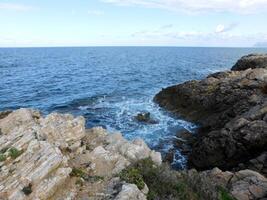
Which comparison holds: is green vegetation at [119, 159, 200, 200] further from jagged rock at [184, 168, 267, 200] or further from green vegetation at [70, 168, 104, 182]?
green vegetation at [70, 168, 104, 182]

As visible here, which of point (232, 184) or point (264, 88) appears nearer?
point (232, 184)

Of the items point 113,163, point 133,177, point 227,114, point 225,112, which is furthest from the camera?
point 225,112

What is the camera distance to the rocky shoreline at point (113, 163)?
580 inches

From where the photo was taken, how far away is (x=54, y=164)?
1548 cm

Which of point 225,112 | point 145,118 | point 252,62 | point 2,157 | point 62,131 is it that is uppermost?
point 2,157

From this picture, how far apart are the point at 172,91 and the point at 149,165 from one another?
30446 millimetres

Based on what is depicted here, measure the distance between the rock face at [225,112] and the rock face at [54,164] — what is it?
29.6 feet

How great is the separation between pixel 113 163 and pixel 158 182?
289 cm

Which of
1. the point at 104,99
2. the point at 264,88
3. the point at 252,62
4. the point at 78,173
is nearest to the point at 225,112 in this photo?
the point at 264,88

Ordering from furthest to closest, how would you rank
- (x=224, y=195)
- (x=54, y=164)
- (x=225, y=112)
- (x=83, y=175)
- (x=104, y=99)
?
(x=104, y=99)
(x=225, y=112)
(x=224, y=195)
(x=83, y=175)
(x=54, y=164)

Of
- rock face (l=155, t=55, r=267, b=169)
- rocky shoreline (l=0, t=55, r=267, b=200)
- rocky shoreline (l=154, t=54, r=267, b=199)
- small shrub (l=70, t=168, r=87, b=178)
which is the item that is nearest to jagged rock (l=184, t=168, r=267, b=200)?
rocky shoreline (l=0, t=55, r=267, b=200)

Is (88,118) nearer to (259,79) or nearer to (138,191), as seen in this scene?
(259,79)

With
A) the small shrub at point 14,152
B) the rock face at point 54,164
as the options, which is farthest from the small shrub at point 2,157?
the small shrub at point 14,152

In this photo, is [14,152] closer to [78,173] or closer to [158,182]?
[78,173]
